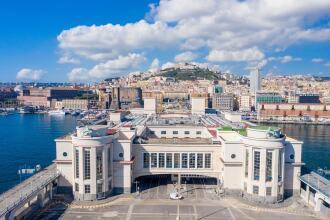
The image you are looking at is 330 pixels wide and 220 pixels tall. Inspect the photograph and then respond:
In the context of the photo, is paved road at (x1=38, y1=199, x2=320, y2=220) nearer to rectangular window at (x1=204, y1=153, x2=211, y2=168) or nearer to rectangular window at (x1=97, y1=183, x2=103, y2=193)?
rectangular window at (x1=97, y1=183, x2=103, y2=193)

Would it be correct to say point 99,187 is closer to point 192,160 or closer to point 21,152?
point 192,160

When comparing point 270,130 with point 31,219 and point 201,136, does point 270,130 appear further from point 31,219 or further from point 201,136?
point 31,219

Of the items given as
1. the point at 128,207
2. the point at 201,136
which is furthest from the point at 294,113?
the point at 128,207

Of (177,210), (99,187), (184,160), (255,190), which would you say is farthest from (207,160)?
(99,187)

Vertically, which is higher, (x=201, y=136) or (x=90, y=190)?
(x=201, y=136)

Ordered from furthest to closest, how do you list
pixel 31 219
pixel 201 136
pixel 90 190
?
pixel 201 136
pixel 90 190
pixel 31 219

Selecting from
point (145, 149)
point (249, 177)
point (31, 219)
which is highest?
point (145, 149)

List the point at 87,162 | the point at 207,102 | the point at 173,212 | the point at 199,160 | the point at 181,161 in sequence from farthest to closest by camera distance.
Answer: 1. the point at 207,102
2. the point at 199,160
3. the point at 181,161
4. the point at 87,162
5. the point at 173,212
